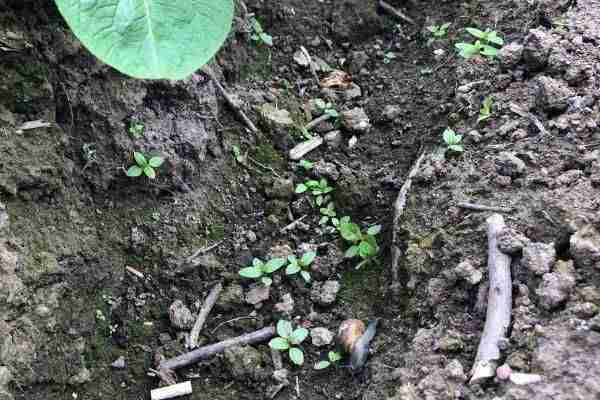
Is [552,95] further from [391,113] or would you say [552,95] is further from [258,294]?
[258,294]

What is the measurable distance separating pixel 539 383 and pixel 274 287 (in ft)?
3.20

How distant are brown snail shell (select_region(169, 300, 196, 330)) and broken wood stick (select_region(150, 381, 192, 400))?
20 cm

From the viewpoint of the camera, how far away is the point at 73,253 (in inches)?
81.8

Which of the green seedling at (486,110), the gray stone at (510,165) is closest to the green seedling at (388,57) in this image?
the green seedling at (486,110)

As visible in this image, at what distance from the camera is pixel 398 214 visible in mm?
2242

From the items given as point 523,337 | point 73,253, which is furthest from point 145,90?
point 523,337

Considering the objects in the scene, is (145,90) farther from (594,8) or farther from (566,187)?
(594,8)

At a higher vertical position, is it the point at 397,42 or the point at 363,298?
the point at 397,42

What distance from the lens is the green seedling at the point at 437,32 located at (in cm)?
293

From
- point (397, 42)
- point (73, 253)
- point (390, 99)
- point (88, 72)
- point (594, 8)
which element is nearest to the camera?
point (73, 253)

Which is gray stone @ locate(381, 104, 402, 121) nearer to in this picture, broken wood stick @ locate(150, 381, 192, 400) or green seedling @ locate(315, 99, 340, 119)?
green seedling @ locate(315, 99, 340, 119)

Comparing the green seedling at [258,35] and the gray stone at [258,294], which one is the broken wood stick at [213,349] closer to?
the gray stone at [258,294]

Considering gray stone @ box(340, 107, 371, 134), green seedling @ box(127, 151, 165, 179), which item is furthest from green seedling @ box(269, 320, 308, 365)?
gray stone @ box(340, 107, 371, 134)

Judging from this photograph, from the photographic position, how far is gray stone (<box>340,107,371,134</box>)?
8.80ft
